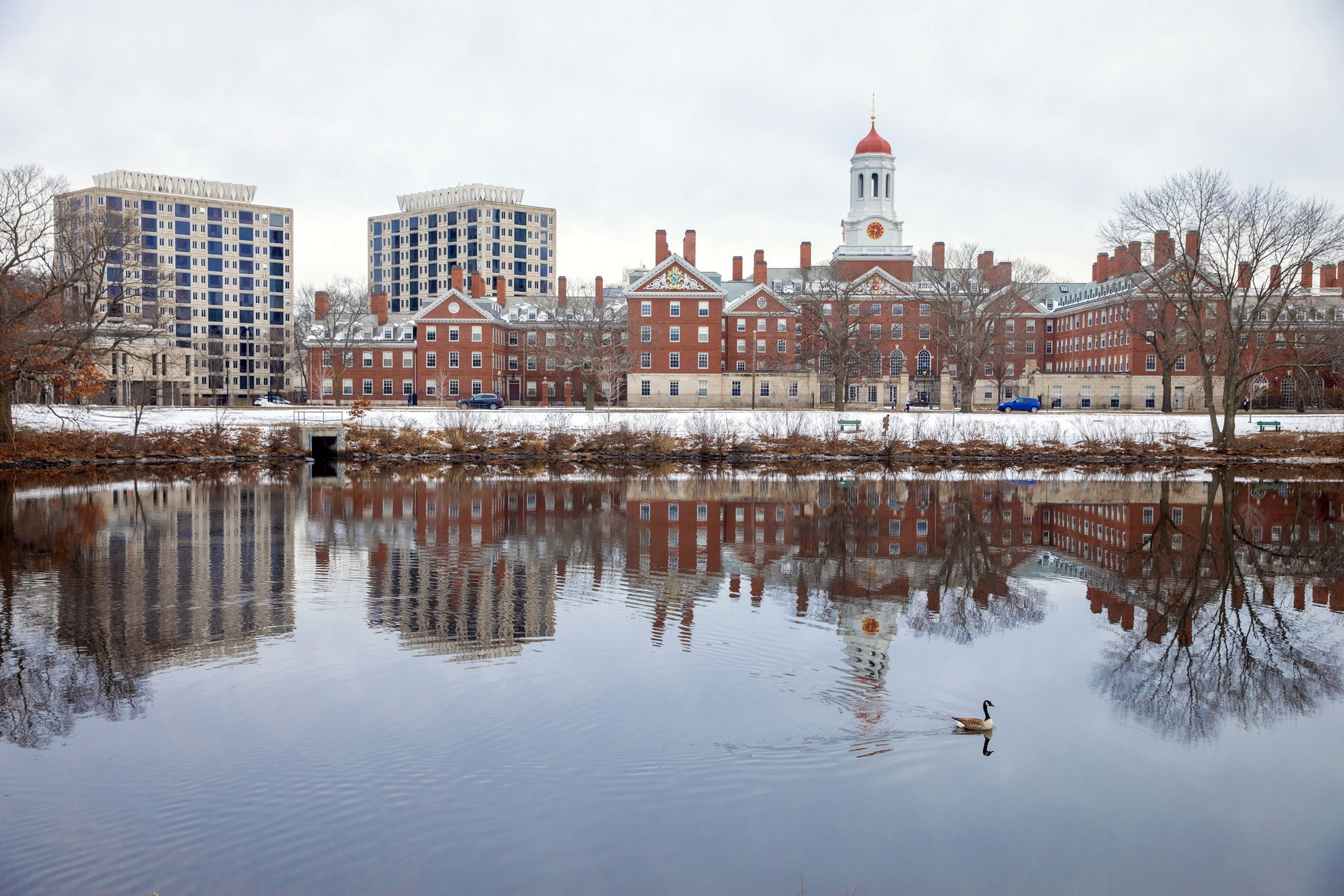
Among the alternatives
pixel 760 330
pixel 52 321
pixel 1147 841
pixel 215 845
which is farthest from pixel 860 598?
pixel 760 330

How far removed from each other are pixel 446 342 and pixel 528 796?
83093 millimetres

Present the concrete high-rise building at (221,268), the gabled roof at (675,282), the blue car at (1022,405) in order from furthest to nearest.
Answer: the concrete high-rise building at (221,268), the gabled roof at (675,282), the blue car at (1022,405)

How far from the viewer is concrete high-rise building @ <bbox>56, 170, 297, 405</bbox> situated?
414ft

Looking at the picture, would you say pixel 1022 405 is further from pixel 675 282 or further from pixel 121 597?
pixel 121 597

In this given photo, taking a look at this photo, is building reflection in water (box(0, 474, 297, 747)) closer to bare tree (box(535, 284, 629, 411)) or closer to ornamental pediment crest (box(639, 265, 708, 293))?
bare tree (box(535, 284, 629, 411))

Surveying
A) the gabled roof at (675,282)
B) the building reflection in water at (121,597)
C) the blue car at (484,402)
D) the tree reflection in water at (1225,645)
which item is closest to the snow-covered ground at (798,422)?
the blue car at (484,402)

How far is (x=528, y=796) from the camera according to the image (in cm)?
868

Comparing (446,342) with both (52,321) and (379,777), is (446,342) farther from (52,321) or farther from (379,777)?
(379,777)

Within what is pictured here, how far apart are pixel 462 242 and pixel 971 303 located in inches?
3629

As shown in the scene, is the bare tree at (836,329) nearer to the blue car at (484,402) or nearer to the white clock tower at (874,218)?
the white clock tower at (874,218)

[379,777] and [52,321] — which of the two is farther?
[52,321]

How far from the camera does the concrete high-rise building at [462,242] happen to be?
461 ft

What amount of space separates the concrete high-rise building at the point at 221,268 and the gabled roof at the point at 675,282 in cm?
6149

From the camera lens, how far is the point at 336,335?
3725 inches
